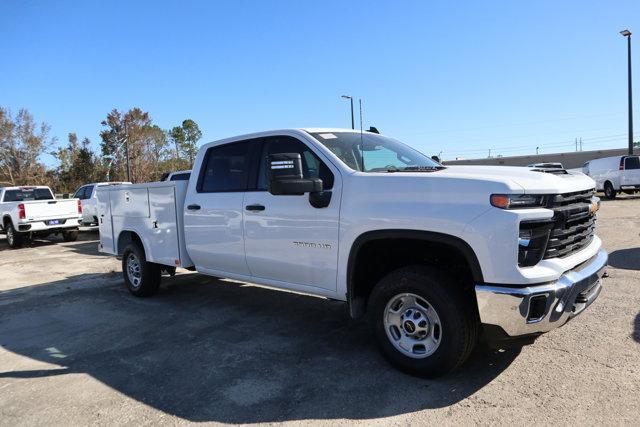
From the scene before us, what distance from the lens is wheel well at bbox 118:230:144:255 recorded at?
22.9 feet

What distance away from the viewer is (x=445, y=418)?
127 inches

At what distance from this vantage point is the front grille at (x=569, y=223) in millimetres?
3436

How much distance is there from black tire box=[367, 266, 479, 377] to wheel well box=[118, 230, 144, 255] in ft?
13.8

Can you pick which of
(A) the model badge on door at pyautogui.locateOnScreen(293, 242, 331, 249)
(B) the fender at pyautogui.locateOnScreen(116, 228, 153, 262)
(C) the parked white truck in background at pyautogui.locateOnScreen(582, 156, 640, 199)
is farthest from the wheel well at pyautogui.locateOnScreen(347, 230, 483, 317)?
(C) the parked white truck in background at pyautogui.locateOnScreen(582, 156, 640, 199)

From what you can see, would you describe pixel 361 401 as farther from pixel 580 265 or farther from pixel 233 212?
pixel 233 212

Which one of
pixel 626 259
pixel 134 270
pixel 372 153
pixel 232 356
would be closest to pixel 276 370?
pixel 232 356

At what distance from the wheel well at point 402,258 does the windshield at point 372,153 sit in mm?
729

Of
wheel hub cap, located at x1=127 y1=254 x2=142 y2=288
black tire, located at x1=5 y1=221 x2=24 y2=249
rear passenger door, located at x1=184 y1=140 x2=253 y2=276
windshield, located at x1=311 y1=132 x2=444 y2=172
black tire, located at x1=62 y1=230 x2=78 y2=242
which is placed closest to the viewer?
windshield, located at x1=311 y1=132 x2=444 y2=172

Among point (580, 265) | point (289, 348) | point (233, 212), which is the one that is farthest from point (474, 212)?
point (233, 212)

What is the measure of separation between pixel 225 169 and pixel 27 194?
13597mm

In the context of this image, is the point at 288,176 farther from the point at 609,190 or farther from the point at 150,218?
the point at 609,190

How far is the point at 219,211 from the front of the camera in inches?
212

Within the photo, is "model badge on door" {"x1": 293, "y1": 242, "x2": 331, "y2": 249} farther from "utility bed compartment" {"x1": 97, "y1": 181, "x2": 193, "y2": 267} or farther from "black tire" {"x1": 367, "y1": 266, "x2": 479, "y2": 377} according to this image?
"utility bed compartment" {"x1": 97, "y1": 181, "x2": 193, "y2": 267}

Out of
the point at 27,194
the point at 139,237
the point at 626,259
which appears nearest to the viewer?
the point at 139,237
